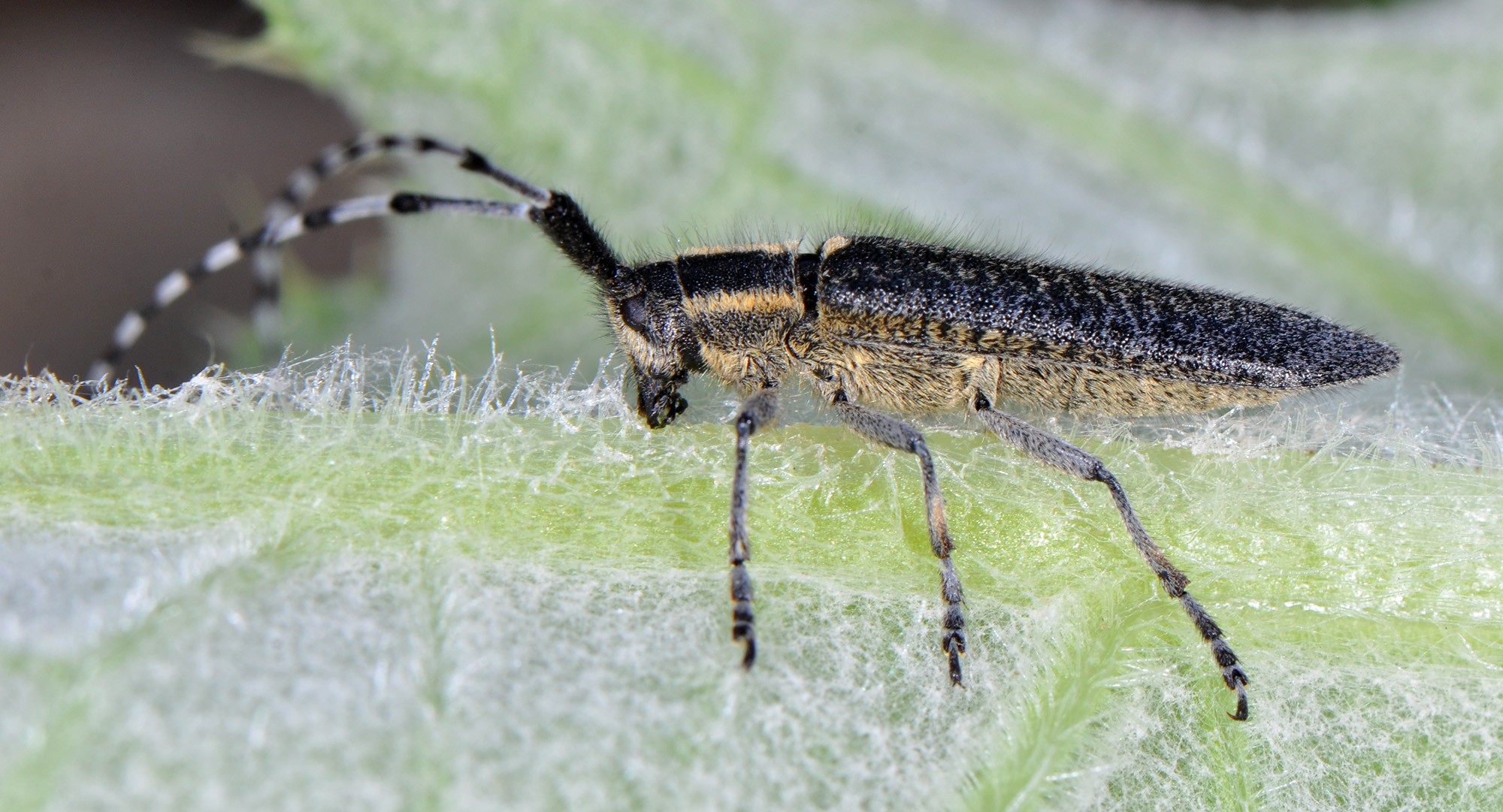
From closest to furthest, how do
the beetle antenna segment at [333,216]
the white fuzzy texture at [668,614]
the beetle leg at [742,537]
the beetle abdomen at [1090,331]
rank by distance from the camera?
the white fuzzy texture at [668,614], the beetle leg at [742,537], the beetle abdomen at [1090,331], the beetle antenna segment at [333,216]

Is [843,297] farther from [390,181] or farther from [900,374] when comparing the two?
[390,181]

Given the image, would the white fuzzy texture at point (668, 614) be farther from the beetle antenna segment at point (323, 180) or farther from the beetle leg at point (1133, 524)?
the beetle antenna segment at point (323, 180)

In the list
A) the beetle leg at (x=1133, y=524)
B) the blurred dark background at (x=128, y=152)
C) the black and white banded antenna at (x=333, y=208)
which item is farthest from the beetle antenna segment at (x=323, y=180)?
the blurred dark background at (x=128, y=152)

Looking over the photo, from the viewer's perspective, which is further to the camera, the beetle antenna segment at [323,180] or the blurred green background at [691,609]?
the beetle antenna segment at [323,180]

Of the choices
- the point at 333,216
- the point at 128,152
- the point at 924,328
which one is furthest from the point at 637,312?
the point at 128,152

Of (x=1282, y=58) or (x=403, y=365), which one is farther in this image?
(x=1282, y=58)

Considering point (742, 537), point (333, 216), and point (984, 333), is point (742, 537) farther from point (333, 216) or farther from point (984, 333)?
point (333, 216)

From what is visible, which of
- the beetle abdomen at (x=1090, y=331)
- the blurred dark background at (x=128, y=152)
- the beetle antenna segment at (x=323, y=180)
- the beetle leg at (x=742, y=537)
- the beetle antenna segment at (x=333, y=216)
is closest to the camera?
the beetle leg at (x=742, y=537)

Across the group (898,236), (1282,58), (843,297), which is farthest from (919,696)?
(1282,58)
